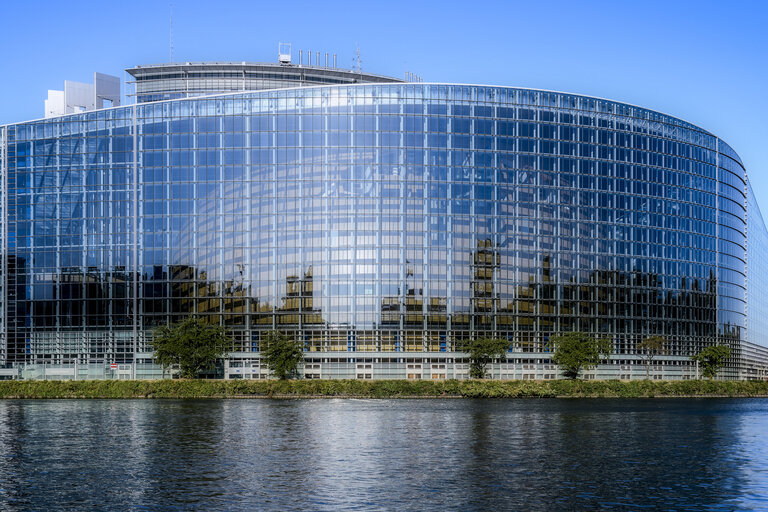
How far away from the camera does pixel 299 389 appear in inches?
4702

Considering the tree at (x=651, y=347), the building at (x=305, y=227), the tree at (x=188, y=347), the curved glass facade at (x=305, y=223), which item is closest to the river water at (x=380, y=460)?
the tree at (x=188, y=347)

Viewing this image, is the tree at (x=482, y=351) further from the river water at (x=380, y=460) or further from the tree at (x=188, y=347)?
the river water at (x=380, y=460)

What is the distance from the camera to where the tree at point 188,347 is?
132 meters

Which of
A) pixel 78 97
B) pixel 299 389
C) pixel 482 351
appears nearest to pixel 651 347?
pixel 482 351

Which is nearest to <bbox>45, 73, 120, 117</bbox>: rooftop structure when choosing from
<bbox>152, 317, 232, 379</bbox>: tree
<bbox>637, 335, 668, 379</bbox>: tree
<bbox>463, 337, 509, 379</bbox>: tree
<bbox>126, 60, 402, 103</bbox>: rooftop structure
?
<bbox>126, 60, 402, 103</bbox>: rooftop structure

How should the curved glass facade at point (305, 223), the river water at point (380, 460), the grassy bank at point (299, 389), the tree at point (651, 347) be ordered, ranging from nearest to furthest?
the river water at point (380, 460), the grassy bank at point (299, 389), the curved glass facade at point (305, 223), the tree at point (651, 347)

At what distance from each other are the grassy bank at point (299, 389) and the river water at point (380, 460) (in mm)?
28900

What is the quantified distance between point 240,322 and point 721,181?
92.7 m

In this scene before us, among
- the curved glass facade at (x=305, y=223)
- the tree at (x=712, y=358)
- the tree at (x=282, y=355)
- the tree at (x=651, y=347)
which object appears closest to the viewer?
the tree at (x=282, y=355)

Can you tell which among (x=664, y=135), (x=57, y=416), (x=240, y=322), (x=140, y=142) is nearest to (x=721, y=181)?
(x=664, y=135)

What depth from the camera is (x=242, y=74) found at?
186375 millimetres

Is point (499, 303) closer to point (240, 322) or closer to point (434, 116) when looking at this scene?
point (434, 116)

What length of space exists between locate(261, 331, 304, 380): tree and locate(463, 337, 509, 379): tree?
87.2 feet

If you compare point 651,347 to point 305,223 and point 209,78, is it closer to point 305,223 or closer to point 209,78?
point 305,223
